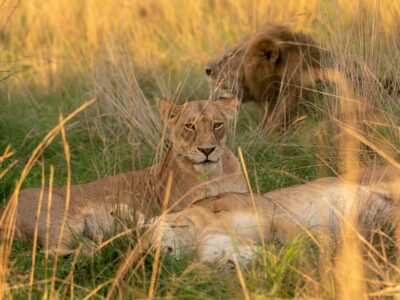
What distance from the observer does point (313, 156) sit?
525 cm

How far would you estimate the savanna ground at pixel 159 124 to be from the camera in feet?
11.1

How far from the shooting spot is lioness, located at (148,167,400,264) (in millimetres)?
3834

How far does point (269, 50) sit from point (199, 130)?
1720mm

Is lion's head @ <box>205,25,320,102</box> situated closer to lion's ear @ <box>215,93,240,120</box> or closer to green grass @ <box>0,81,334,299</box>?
green grass @ <box>0,81,334,299</box>

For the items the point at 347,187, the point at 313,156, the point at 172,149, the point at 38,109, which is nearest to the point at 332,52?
the point at 313,156

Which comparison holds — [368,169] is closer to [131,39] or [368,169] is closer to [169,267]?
[169,267]

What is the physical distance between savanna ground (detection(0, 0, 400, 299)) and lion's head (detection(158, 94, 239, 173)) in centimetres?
27

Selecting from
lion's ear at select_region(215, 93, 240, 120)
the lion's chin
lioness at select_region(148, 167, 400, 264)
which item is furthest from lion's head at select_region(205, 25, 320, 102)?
lioness at select_region(148, 167, 400, 264)

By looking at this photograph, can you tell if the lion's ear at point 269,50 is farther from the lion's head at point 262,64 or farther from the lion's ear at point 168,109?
the lion's ear at point 168,109

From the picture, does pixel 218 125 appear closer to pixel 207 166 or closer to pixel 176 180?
pixel 207 166

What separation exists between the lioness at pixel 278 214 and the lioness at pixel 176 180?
2.29 ft

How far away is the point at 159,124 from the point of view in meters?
5.95

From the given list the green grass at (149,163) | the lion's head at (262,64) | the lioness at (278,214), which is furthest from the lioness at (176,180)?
the lion's head at (262,64)

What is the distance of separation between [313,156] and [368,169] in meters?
0.86
